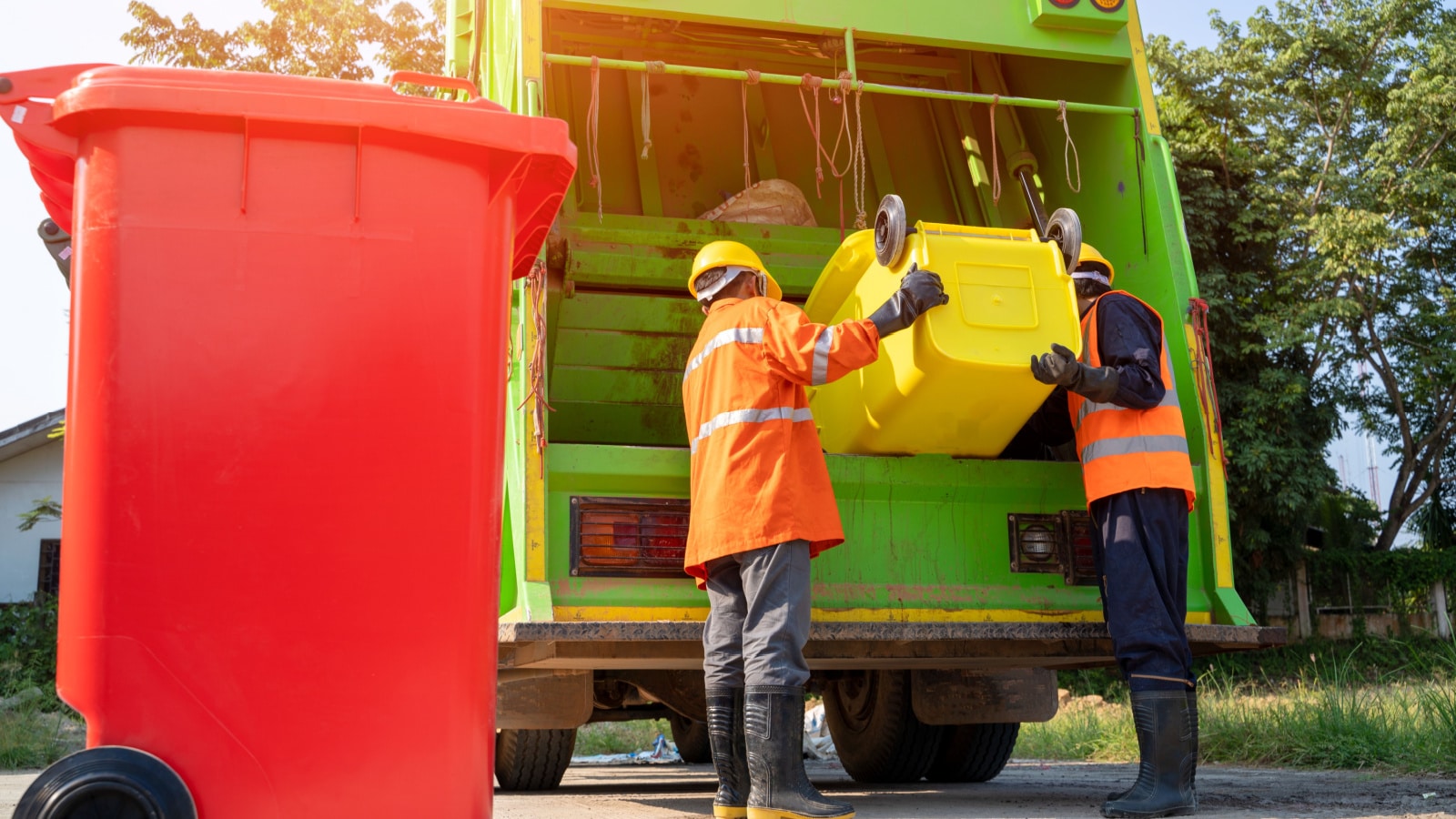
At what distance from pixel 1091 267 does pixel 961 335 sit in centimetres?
71

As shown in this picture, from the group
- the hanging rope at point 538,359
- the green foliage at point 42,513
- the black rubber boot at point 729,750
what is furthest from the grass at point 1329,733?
the green foliage at point 42,513

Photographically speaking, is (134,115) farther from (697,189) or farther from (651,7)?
(697,189)

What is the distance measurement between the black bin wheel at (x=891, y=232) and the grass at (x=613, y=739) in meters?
6.83

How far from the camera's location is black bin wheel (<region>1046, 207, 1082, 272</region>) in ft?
11.6

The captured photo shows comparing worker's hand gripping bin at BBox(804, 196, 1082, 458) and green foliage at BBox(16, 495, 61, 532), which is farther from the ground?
green foliage at BBox(16, 495, 61, 532)

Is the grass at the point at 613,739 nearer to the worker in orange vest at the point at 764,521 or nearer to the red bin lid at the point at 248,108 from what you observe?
the worker in orange vest at the point at 764,521

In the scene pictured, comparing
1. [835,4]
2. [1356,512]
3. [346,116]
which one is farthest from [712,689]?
[1356,512]

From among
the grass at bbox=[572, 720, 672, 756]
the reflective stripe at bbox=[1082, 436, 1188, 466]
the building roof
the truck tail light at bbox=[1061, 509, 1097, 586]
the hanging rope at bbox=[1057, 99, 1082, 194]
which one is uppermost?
the building roof

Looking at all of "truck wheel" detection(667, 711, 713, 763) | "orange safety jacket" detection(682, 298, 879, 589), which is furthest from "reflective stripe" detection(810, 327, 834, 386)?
"truck wheel" detection(667, 711, 713, 763)

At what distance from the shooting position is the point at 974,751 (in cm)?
513

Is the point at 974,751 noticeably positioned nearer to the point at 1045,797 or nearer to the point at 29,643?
the point at 1045,797

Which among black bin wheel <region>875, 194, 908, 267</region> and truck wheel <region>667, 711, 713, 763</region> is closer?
black bin wheel <region>875, 194, 908, 267</region>

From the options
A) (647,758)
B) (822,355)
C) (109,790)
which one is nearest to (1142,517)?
(822,355)

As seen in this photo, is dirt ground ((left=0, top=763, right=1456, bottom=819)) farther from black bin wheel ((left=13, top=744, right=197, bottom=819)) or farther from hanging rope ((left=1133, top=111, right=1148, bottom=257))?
black bin wheel ((left=13, top=744, right=197, bottom=819))
